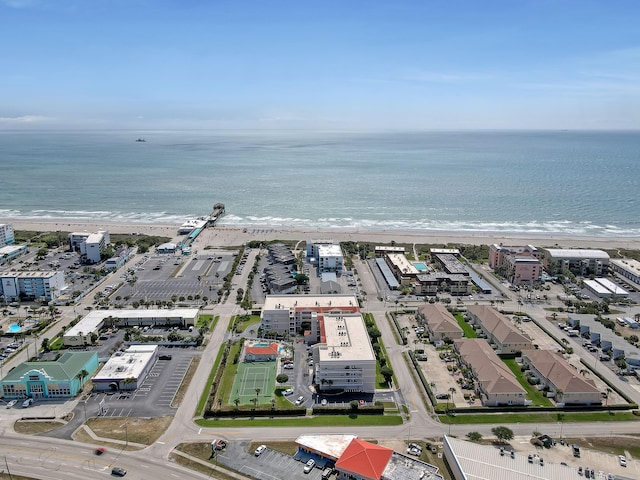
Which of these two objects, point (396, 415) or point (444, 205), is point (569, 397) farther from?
point (444, 205)

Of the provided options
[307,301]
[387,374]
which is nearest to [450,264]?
[307,301]

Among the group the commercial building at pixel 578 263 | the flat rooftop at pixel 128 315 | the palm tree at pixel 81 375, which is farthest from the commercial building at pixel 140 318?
the commercial building at pixel 578 263

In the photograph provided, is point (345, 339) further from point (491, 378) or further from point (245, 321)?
point (245, 321)

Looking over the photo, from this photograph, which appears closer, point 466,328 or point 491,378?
point 491,378

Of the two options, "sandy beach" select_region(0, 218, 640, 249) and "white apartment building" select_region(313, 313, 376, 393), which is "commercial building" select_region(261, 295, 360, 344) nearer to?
"white apartment building" select_region(313, 313, 376, 393)

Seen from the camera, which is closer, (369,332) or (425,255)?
(369,332)

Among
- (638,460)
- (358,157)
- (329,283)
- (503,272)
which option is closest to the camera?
(638,460)

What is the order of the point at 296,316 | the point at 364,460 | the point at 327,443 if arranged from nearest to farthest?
the point at 364,460 → the point at 327,443 → the point at 296,316

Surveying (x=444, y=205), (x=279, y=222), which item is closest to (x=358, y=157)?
(x=444, y=205)
